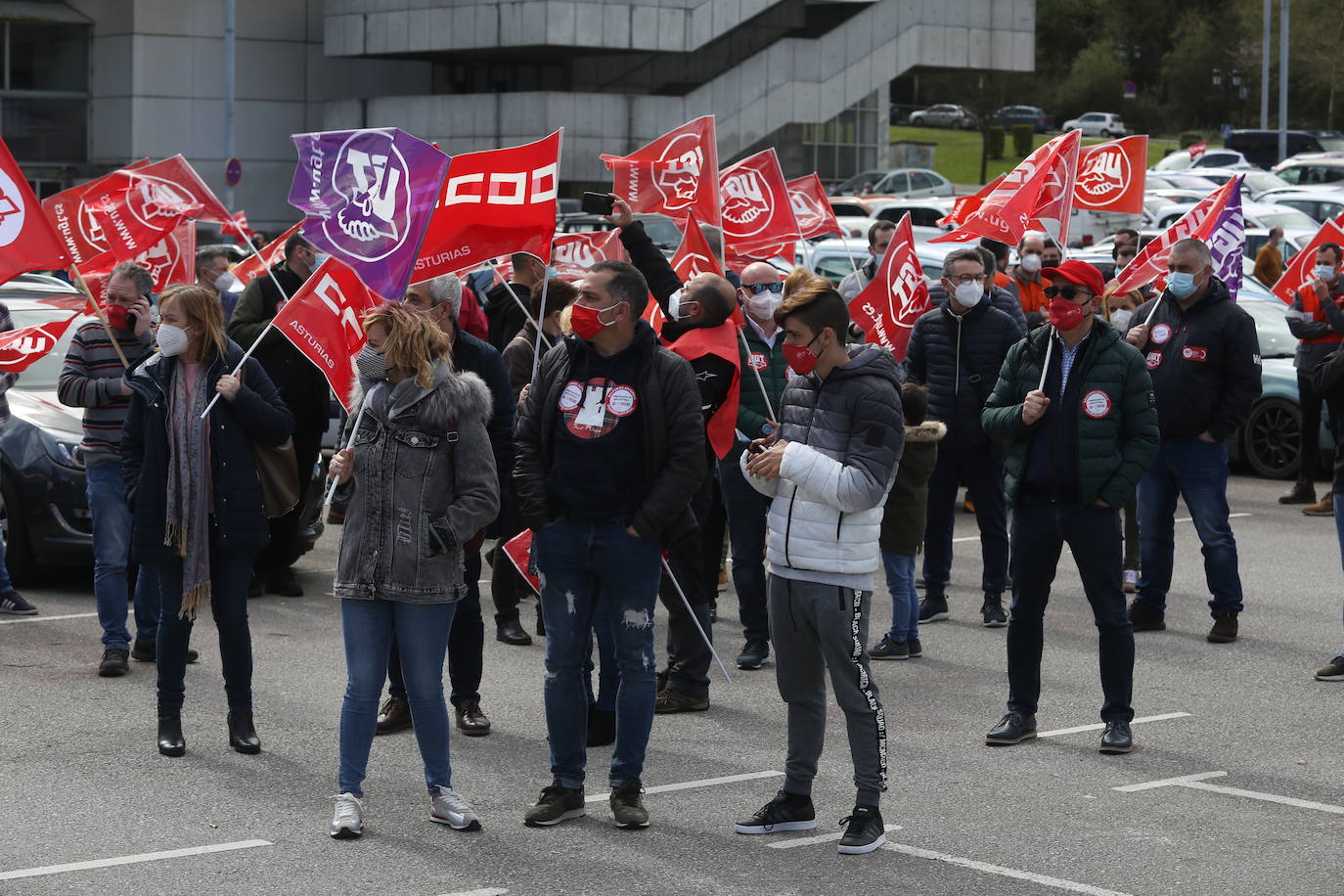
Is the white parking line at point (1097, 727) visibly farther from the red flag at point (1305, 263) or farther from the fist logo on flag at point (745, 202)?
the red flag at point (1305, 263)

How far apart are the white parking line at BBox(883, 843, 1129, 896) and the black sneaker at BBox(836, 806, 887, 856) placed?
0.25ft

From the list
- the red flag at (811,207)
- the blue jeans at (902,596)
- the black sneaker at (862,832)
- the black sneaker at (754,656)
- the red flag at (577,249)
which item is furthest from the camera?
the red flag at (577,249)

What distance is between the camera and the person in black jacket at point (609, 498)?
6.52 m

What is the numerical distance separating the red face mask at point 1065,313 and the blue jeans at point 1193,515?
8.62 ft

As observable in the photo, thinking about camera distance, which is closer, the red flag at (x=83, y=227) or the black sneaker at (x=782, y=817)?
the black sneaker at (x=782, y=817)

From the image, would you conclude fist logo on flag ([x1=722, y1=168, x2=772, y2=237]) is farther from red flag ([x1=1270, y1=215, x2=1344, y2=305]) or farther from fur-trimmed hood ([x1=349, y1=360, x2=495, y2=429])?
fur-trimmed hood ([x1=349, y1=360, x2=495, y2=429])

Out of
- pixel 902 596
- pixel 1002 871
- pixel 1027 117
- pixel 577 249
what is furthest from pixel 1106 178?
pixel 1027 117

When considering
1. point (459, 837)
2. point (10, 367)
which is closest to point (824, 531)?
point (459, 837)

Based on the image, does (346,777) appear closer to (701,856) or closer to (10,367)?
(701,856)

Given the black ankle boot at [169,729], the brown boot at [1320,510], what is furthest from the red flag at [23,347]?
the brown boot at [1320,510]

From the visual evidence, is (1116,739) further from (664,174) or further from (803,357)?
(664,174)

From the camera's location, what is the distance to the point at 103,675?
8.96 meters

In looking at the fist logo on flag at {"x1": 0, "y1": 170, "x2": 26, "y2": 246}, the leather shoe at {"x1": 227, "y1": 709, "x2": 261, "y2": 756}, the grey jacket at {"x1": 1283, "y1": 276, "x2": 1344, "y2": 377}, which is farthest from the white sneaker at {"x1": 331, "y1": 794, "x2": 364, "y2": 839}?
the grey jacket at {"x1": 1283, "y1": 276, "x2": 1344, "y2": 377}

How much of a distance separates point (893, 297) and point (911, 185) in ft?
129
